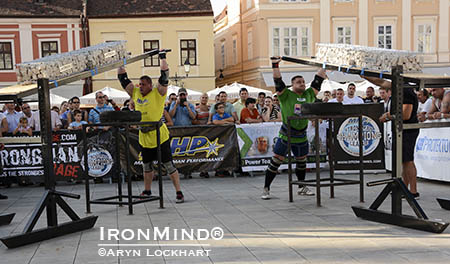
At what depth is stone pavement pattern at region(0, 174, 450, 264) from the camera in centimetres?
516

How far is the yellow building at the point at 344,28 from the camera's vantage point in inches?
1382

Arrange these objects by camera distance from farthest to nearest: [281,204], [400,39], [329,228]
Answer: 1. [400,39]
2. [281,204]
3. [329,228]

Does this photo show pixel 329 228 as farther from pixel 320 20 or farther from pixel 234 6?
pixel 234 6

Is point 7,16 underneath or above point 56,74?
above

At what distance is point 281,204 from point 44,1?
30740 mm

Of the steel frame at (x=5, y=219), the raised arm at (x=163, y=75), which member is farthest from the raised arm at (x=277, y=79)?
the steel frame at (x=5, y=219)

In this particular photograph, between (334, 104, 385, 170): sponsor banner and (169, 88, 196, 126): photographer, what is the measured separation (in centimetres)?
339

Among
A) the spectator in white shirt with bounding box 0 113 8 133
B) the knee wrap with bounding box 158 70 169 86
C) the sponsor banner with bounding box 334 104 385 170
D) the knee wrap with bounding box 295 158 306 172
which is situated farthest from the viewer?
the spectator in white shirt with bounding box 0 113 8 133

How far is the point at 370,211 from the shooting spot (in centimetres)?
670

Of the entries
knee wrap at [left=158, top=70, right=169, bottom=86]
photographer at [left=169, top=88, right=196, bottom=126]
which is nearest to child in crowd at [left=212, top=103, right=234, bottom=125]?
photographer at [left=169, top=88, right=196, bottom=126]

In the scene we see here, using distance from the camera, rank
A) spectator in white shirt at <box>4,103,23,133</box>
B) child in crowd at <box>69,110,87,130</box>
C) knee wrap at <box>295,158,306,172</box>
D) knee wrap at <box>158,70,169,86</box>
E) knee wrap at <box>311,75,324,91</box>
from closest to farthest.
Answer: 1. knee wrap at <box>158,70,169,86</box>
2. knee wrap at <box>311,75,324,91</box>
3. knee wrap at <box>295,158,306,172</box>
4. child in crowd at <box>69,110,87,130</box>
5. spectator in white shirt at <box>4,103,23,133</box>

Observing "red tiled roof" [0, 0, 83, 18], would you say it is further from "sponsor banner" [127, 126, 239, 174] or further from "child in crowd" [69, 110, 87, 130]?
"sponsor banner" [127, 126, 239, 174]

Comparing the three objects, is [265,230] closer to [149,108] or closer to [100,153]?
[149,108]

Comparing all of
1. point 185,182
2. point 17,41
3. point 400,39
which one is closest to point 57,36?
point 17,41
